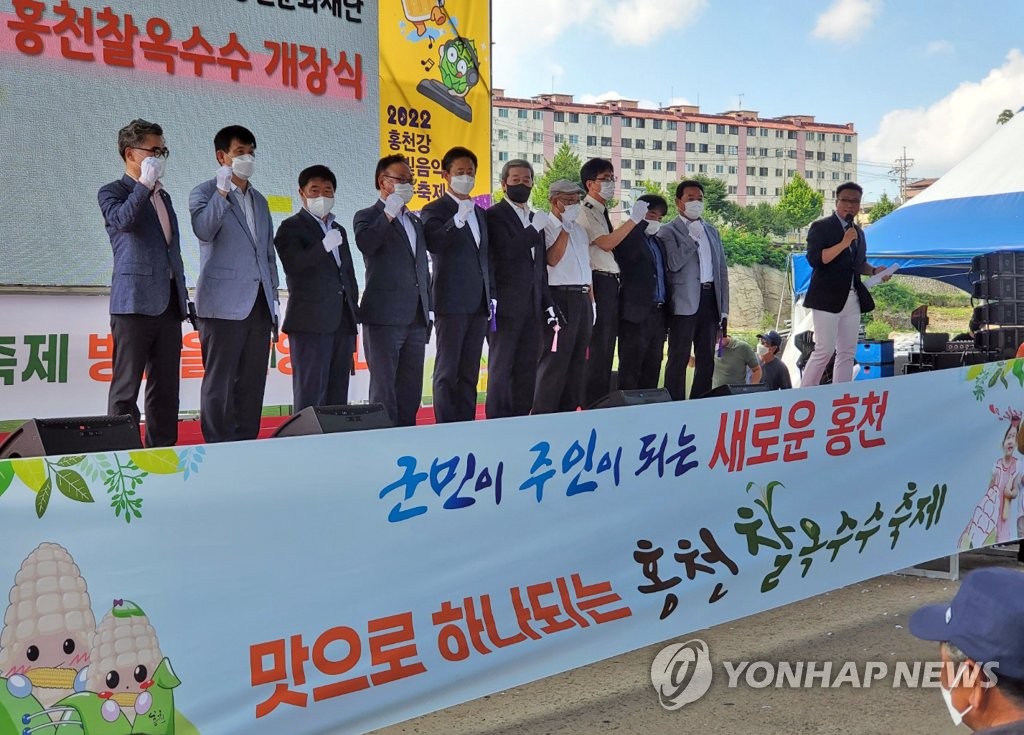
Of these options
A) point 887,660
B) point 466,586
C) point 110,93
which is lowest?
point 887,660

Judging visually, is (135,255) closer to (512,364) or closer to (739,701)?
(512,364)

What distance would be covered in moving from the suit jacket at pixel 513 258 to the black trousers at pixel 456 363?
172mm

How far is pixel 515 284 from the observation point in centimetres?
504

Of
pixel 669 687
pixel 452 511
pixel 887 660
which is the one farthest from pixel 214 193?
pixel 887 660

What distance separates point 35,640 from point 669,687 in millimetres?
2059

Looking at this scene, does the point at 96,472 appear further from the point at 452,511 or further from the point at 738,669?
the point at 738,669

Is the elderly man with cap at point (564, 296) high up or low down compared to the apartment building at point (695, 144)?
down

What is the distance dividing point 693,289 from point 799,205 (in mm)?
48390

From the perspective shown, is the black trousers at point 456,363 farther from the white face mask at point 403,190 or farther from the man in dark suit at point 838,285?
the man in dark suit at point 838,285

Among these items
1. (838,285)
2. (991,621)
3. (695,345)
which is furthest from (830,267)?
(991,621)

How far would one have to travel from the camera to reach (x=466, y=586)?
272 centimetres

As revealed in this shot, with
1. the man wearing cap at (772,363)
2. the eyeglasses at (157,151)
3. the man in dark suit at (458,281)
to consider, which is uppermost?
the eyeglasses at (157,151)

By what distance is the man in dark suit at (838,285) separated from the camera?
611cm

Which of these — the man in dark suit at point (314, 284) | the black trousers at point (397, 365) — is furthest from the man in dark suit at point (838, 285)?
the man in dark suit at point (314, 284)
